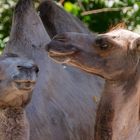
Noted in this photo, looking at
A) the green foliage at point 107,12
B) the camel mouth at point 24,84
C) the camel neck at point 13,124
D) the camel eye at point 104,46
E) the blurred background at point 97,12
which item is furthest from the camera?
the green foliage at point 107,12

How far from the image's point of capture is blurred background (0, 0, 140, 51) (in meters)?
8.26

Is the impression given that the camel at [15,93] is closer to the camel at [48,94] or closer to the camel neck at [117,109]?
the camel neck at [117,109]

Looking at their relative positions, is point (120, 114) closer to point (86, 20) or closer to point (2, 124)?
point (2, 124)

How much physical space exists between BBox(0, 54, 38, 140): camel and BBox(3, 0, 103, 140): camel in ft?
1.95

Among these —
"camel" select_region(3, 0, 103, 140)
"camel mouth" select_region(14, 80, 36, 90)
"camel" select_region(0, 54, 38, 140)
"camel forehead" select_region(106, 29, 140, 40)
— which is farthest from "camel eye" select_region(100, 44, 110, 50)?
"camel" select_region(3, 0, 103, 140)

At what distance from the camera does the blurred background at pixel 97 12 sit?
8.26 meters

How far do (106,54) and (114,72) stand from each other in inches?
4.4

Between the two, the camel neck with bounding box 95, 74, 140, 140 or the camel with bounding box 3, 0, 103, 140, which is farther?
the camel with bounding box 3, 0, 103, 140

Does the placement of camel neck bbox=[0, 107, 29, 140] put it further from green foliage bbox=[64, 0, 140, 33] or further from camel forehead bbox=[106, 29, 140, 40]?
green foliage bbox=[64, 0, 140, 33]

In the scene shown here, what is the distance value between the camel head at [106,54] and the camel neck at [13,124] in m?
0.40

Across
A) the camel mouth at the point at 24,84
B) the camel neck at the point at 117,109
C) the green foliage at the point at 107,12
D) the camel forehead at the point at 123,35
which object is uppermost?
the camel forehead at the point at 123,35

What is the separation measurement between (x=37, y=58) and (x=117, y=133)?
3.34ft

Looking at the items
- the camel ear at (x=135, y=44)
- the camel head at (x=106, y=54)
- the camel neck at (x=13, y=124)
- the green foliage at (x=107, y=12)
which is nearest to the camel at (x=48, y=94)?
the camel neck at (x=13, y=124)

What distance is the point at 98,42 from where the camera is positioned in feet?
17.5
